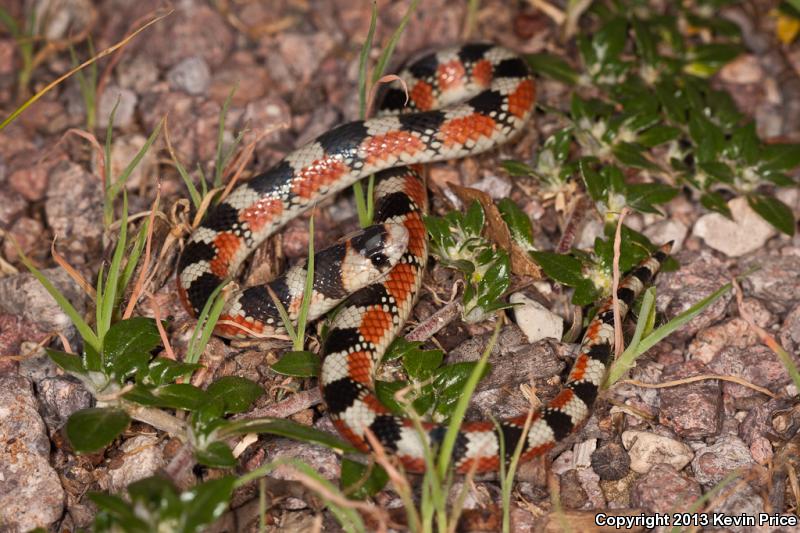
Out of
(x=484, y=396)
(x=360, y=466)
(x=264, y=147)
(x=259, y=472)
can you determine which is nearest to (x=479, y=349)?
(x=484, y=396)

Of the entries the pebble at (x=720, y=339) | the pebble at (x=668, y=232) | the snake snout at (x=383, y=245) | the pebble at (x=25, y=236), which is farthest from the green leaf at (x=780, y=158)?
the pebble at (x=25, y=236)

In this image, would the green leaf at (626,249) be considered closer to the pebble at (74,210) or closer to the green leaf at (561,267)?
the green leaf at (561,267)

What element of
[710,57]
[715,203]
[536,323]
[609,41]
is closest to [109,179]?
[536,323]

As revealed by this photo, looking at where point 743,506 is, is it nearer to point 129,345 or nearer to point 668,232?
point 668,232

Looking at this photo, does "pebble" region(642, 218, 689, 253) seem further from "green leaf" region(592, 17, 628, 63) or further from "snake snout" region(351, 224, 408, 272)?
"snake snout" region(351, 224, 408, 272)

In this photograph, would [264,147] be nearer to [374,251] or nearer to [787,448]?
[374,251]

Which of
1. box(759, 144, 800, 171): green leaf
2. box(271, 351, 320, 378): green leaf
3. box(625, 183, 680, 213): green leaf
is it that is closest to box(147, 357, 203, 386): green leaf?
box(271, 351, 320, 378): green leaf
